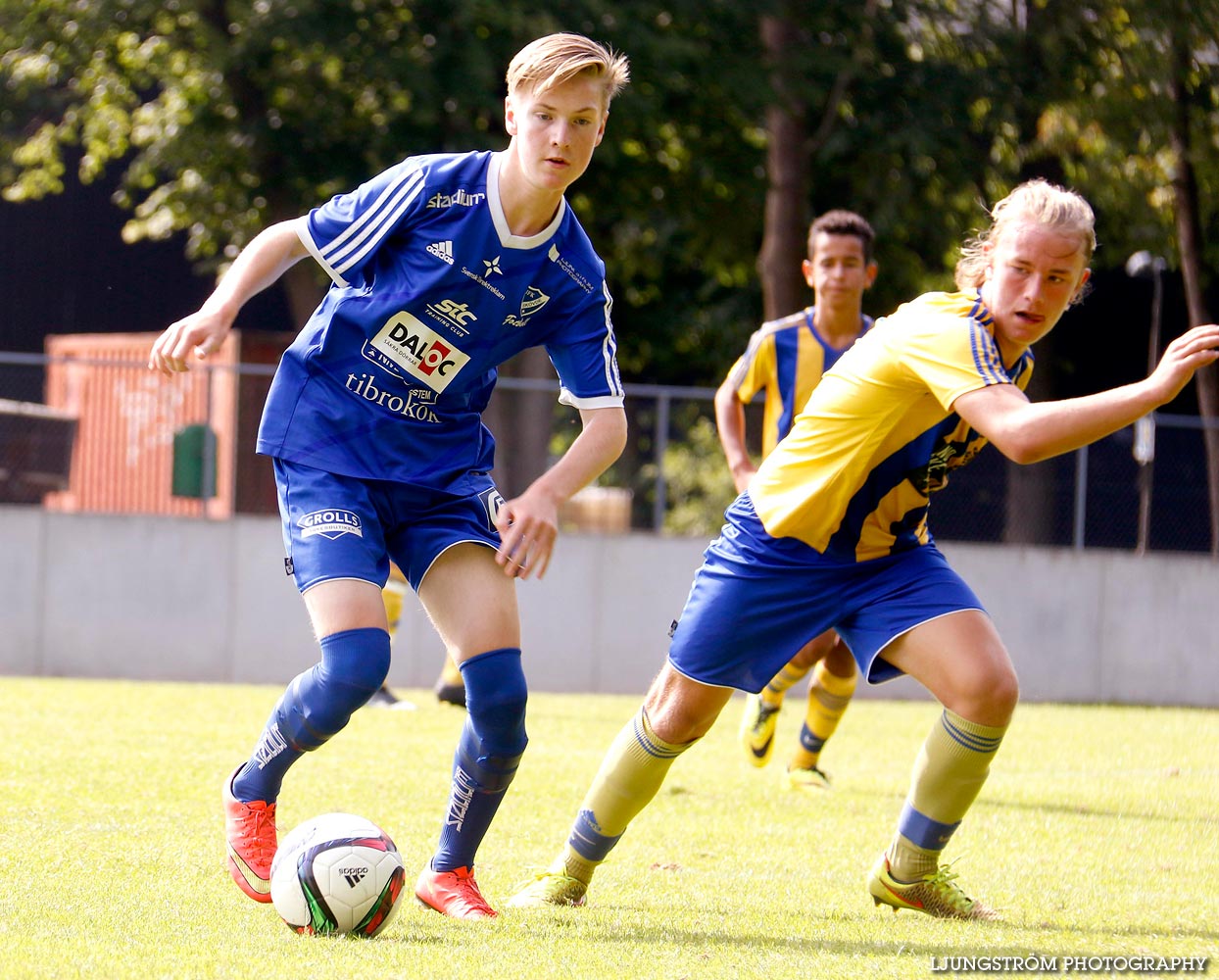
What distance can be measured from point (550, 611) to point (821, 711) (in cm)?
689

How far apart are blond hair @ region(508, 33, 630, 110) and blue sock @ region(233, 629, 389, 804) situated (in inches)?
58.8

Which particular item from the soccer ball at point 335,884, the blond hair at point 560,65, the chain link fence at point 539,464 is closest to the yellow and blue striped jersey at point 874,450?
the blond hair at point 560,65

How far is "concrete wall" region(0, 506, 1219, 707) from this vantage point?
14.0 meters

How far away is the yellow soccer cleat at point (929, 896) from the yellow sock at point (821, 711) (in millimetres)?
2829

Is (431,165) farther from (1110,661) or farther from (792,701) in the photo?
(1110,661)

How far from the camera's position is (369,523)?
447 centimetres

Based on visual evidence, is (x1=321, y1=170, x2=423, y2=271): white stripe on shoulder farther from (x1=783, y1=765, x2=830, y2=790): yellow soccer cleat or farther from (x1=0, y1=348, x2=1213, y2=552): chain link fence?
(x1=0, y1=348, x2=1213, y2=552): chain link fence

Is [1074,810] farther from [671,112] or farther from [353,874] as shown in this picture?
[671,112]

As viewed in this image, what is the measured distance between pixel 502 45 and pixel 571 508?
15.0ft

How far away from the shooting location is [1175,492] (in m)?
15.3

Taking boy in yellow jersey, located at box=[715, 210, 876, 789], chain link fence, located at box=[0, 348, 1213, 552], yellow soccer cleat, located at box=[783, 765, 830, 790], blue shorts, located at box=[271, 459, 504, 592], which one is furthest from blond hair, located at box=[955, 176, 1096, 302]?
chain link fence, located at box=[0, 348, 1213, 552]

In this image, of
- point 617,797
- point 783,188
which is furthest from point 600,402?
point 783,188

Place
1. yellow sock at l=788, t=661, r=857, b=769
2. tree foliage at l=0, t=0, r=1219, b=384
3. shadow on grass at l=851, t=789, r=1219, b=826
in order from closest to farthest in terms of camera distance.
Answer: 1. shadow on grass at l=851, t=789, r=1219, b=826
2. yellow sock at l=788, t=661, r=857, b=769
3. tree foliage at l=0, t=0, r=1219, b=384

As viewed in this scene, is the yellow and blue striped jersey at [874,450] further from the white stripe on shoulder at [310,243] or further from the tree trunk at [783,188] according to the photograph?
the tree trunk at [783,188]
